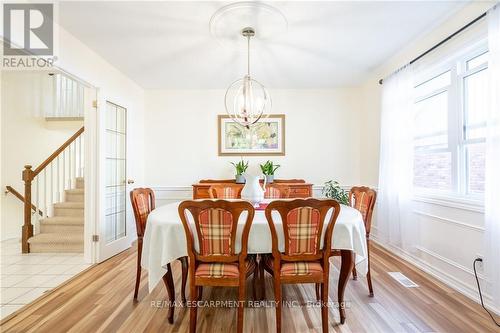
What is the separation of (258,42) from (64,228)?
370 centimetres

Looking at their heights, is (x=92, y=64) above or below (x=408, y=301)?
above

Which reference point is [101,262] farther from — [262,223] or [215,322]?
[262,223]

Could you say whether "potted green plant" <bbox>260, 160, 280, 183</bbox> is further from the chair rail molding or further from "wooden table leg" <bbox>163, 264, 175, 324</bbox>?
"wooden table leg" <bbox>163, 264, 175, 324</bbox>

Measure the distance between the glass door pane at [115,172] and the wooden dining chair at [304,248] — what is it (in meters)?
2.57

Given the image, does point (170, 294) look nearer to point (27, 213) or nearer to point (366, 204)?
point (366, 204)

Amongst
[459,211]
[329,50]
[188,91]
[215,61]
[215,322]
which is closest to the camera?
[215,322]

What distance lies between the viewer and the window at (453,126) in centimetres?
227

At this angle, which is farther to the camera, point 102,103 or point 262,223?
point 102,103

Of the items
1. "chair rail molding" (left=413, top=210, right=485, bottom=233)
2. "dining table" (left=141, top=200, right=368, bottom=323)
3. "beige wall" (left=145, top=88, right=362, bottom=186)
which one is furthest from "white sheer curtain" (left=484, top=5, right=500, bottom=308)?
"beige wall" (left=145, top=88, right=362, bottom=186)

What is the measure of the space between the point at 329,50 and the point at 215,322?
302 cm

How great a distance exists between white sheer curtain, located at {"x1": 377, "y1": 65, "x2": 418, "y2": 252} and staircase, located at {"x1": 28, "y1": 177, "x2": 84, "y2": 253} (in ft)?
13.5

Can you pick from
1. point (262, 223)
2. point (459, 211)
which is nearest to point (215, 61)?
point (262, 223)

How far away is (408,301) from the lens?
210 cm

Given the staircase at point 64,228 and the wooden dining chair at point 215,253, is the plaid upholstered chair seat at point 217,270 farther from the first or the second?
the staircase at point 64,228
